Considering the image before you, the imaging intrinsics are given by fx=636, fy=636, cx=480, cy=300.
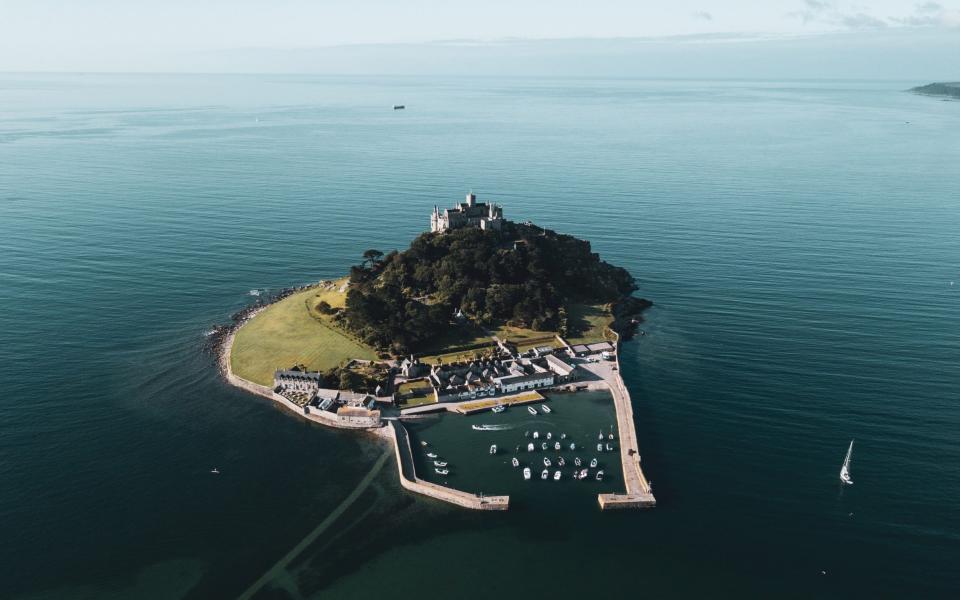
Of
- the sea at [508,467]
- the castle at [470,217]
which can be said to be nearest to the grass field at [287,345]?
the sea at [508,467]

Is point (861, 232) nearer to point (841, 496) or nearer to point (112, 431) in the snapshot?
point (841, 496)

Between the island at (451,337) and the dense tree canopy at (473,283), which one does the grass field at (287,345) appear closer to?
the island at (451,337)

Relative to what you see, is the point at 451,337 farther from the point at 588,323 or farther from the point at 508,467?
the point at 508,467

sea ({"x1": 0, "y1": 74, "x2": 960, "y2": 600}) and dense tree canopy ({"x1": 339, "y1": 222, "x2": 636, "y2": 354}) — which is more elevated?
dense tree canopy ({"x1": 339, "y1": 222, "x2": 636, "y2": 354})

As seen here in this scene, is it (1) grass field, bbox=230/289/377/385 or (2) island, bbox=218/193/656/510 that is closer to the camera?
(2) island, bbox=218/193/656/510

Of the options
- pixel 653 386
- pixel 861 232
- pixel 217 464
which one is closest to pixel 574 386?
pixel 653 386

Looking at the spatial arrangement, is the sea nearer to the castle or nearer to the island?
the island

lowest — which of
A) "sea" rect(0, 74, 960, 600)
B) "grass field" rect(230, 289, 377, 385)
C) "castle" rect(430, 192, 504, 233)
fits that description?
"sea" rect(0, 74, 960, 600)

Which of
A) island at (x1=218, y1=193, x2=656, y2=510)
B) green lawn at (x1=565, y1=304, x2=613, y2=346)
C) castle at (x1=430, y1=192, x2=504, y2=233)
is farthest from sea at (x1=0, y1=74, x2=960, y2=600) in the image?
castle at (x1=430, y1=192, x2=504, y2=233)
